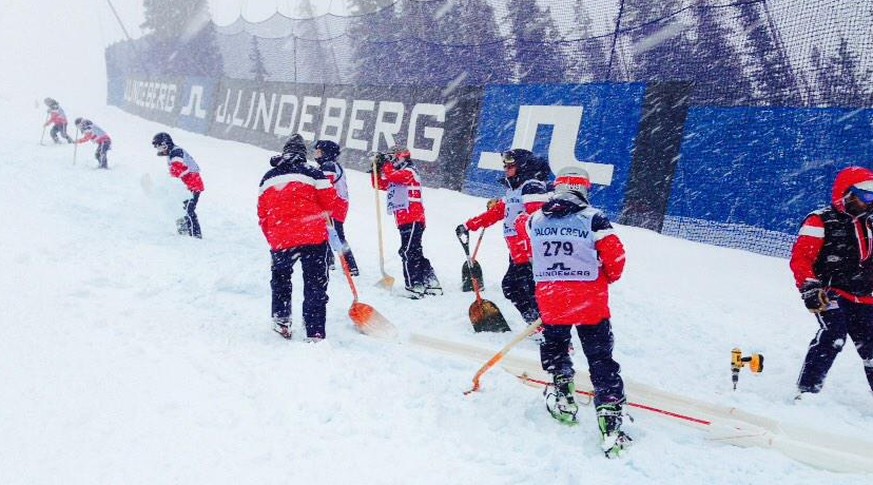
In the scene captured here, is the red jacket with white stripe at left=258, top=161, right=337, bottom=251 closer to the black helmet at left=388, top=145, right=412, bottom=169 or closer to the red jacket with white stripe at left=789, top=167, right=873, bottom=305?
the black helmet at left=388, top=145, right=412, bottom=169

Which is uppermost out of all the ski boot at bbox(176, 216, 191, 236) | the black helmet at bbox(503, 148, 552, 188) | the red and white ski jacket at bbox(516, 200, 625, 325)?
the black helmet at bbox(503, 148, 552, 188)

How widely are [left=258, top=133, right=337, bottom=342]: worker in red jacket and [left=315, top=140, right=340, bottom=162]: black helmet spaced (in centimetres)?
186

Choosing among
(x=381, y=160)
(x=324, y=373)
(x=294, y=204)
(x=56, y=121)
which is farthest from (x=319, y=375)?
(x=56, y=121)

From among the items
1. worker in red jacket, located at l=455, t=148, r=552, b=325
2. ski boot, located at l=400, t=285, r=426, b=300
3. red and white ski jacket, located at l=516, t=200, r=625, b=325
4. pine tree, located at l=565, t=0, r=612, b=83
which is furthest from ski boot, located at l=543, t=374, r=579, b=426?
pine tree, located at l=565, t=0, r=612, b=83

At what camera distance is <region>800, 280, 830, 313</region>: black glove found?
159 inches

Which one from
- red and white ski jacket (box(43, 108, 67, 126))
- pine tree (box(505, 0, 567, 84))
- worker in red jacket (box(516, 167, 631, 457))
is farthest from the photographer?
red and white ski jacket (box(43, 108, 67, 126))

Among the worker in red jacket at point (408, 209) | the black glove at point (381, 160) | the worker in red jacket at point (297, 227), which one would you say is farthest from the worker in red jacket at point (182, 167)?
the worker in red jacket at point (297, 227)

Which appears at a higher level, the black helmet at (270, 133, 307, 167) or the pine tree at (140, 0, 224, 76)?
the pine tree at (140, 0, 224, 76)

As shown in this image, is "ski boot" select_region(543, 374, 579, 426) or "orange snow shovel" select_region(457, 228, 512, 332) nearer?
"ski boot" select_region(543, 374, 579, 426)

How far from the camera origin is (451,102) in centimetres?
1235

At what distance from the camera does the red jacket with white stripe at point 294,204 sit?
4863 millimetres

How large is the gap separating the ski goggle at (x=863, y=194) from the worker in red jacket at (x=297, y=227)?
13.0 feet

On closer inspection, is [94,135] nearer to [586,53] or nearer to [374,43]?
[374,43]

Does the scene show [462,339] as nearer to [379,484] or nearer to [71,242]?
[379,484]
